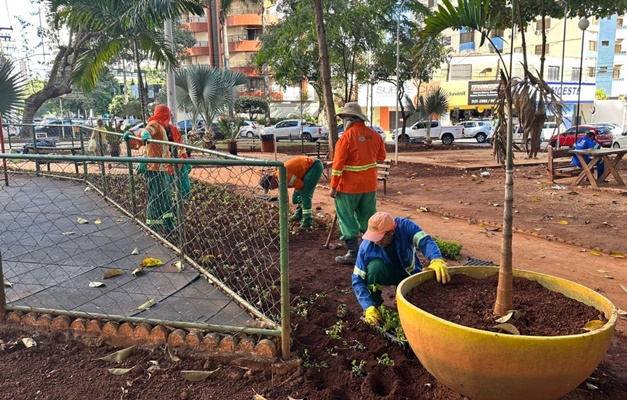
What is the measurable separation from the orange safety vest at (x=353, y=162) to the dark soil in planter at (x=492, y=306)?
2.12 metres

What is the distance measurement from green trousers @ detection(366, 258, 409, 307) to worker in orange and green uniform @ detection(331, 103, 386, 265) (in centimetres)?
150

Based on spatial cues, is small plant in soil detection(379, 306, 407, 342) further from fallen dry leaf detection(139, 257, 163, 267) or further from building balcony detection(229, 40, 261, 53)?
building balcony detection(229, 40, 261, 53)

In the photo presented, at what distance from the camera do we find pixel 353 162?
501 cm

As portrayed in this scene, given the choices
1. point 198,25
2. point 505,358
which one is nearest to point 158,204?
point 505,358

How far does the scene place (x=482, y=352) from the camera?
7.05 ft

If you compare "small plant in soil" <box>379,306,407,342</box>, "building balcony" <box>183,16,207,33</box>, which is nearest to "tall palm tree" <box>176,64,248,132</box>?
Result: "small plant in soil" <box>379,306,407,342</box>

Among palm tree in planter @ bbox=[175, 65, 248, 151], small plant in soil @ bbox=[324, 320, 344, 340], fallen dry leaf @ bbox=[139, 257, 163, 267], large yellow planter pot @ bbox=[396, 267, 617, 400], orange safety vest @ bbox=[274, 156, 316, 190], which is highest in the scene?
palm tree in planter @ bbox=[175, 65, 248, 151]

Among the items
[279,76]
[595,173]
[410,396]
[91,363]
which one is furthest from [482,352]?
[279,76]

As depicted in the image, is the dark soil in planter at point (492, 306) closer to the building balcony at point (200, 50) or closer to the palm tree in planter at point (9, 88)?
the palm tree in planter at point (9, 88)

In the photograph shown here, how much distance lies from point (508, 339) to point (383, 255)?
1263mm

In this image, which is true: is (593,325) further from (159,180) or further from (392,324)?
(159,180)

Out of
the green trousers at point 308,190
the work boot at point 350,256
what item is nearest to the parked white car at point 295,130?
the green trousers at point 308,190

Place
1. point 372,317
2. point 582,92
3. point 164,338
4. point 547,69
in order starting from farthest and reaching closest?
point 582,92, point 547,69, point 372,317, point 164,338

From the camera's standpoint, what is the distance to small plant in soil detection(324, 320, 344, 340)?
10.5 feet
